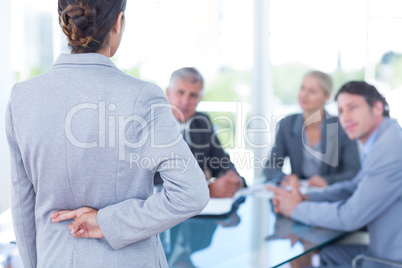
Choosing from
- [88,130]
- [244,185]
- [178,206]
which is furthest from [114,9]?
[244,185]

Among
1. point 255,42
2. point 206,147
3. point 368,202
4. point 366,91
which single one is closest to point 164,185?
point 368,202

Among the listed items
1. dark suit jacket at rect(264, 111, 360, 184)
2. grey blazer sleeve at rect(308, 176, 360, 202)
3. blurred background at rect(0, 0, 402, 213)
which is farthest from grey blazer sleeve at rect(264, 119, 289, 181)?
blurred background at rect(0, 0, 402, 213)

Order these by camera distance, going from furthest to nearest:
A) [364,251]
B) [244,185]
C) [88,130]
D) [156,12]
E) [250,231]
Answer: [156,12]
[244,185]
[364,251]
[250,231]
[88,130]

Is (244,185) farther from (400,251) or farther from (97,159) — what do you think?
(97,159)

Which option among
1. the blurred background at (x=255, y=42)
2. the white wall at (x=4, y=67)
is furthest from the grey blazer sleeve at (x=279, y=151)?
the white wall at (x=4, y=67)

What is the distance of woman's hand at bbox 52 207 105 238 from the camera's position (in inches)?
40.7

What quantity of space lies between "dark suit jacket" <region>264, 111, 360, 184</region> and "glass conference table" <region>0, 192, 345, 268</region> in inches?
40.3

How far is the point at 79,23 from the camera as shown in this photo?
0.98 metres

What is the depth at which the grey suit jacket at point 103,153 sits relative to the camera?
0.98 m

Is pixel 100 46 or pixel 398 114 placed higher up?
pixel 100 46

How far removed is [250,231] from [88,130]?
124 centimetres

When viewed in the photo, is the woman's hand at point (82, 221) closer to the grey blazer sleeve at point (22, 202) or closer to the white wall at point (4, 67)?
the grey blazer sleeve at point (22, 202)

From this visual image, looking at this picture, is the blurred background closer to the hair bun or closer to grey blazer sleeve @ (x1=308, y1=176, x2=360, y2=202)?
grey blazer sleeve @ (x1=308, y1=176, x2=360, y2=202)

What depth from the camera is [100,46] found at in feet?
3.43
